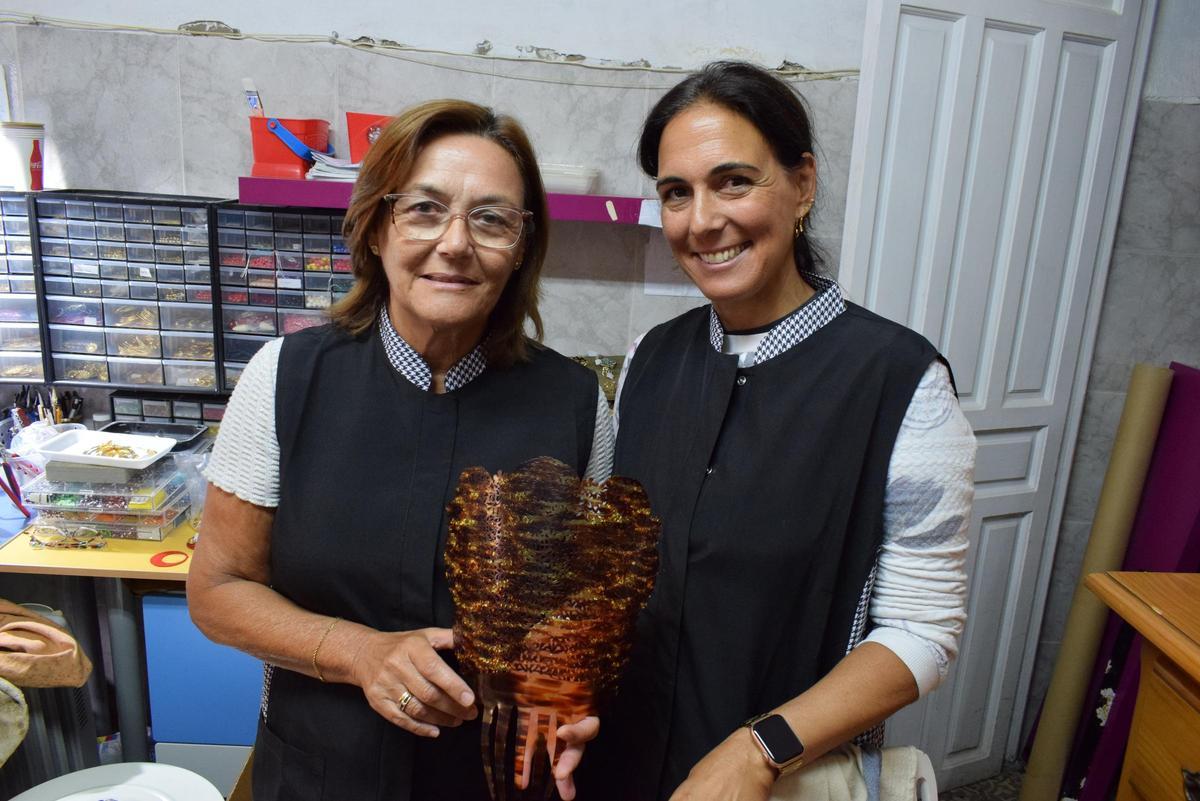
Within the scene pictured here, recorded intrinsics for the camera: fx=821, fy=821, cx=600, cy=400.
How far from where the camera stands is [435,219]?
1060 millimetres

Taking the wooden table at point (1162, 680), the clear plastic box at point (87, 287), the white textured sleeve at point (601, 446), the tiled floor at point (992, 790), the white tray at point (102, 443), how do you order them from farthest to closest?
1. the tiled floor at point (992, 790)
2. the clear plastic box at point (87, 287)
3. the white tray at point (102, 443)
4. the wooden table at point (1162, 680)
5. the white textured sleeve at point (601, 446)

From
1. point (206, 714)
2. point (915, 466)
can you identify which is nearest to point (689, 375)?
point (915, 466)

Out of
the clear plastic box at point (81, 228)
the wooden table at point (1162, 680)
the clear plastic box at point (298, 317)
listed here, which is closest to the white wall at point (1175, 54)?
the wooden table at point (1162, 680)

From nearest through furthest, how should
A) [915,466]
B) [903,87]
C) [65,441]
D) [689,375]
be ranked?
[915,466]
[689,375]
[903,87]
[65,441]

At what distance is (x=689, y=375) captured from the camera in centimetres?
116

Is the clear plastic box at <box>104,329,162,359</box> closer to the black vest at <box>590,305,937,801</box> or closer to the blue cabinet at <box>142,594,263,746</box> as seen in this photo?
the blue cabinet at <box>142,594,263,746</box>

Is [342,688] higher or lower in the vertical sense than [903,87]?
lower

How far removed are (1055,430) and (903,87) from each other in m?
1.17

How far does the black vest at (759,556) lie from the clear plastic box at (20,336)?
7.63ft

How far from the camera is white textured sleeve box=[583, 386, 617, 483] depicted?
1168mm

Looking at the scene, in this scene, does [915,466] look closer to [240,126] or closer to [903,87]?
[903,87]

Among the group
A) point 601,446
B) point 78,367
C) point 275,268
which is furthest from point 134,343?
point 601,446

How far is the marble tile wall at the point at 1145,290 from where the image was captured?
245cm

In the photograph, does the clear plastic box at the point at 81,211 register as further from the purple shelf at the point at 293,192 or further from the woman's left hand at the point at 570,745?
the woman's left hand at the point at 570,745
